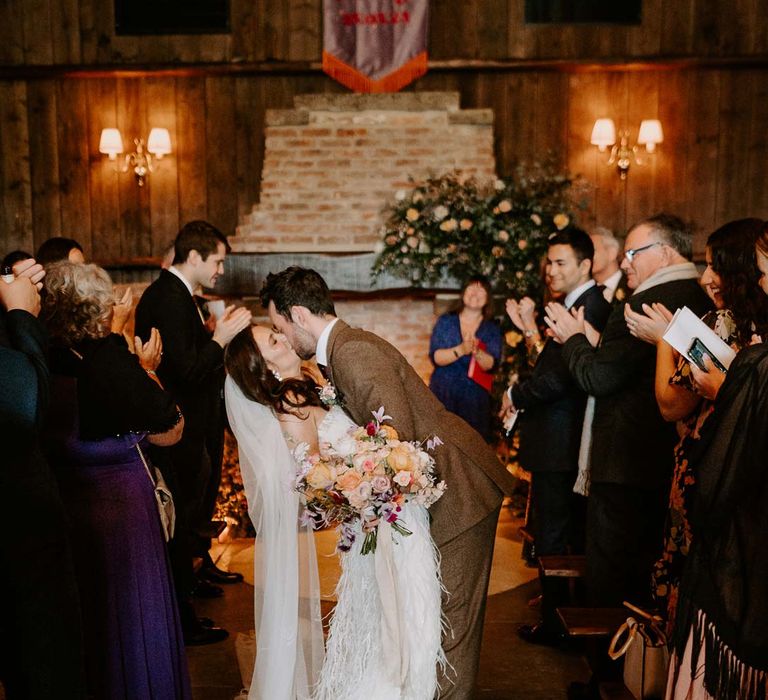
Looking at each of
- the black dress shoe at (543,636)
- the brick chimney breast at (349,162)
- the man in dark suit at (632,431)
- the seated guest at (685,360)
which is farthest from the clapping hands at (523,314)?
the brick chimney breast at (349,162)

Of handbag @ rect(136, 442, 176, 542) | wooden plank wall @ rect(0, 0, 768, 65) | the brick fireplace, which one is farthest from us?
wooden plank wall @ rect(0, 0, 768, 65)

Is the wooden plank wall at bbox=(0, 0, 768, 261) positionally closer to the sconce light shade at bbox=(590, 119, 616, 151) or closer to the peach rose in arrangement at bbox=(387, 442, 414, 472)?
the sconce light shade at bbox=(590, 119, 616, 151)

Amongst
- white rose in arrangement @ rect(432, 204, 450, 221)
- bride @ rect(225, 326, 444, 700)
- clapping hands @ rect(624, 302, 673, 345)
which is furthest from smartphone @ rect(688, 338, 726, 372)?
white rose in arrangement @ rect(432, 204, 450, 221)

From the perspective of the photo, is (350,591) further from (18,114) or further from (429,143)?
(18,114)

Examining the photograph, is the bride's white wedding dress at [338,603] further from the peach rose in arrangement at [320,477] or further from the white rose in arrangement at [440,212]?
the white rose in arrangement at [440,212]

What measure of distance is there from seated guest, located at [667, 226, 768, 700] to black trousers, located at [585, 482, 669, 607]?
959 mm

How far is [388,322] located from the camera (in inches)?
261

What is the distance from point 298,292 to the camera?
2529 millimetres

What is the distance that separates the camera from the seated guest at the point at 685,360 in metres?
2.43

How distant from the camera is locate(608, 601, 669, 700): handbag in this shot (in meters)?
2.63

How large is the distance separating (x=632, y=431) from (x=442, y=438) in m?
0.94

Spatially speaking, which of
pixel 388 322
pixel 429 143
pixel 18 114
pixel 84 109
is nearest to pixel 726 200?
pixel 429 143

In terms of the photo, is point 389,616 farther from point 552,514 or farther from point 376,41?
point 376,41

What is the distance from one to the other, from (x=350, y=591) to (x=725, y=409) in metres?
1.29
